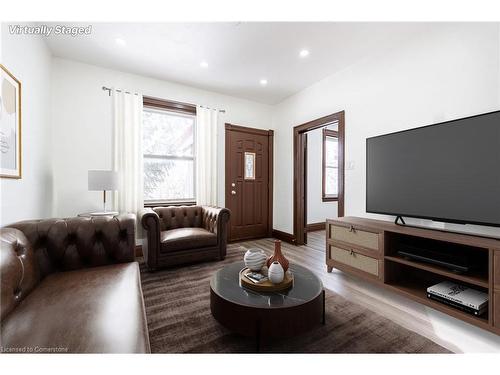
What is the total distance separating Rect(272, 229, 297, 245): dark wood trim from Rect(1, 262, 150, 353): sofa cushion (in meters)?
3.00

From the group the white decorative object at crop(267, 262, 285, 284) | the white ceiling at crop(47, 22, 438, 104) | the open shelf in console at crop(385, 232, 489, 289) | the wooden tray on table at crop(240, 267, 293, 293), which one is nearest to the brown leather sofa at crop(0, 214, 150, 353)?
the wooden tray on table at crop(240, 267, 293, 293)

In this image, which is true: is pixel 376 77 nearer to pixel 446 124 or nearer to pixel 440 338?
pixel 446 124

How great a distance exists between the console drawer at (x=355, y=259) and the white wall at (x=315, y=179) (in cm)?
254

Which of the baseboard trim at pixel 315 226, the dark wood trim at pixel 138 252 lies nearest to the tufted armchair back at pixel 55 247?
the dark wood trim at pixel 138 252

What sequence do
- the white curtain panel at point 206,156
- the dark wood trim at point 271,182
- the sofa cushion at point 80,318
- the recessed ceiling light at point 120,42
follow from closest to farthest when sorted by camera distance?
the sofa cushion at point 80,318, the recessed ceiling light at point 120,42, the white curtain panel at point 206,156, the dark wood trim at point 271,182

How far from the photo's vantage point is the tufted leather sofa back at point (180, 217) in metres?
3.30

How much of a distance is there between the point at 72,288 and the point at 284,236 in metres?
3.40

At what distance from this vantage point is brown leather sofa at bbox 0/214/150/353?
3.09 feet

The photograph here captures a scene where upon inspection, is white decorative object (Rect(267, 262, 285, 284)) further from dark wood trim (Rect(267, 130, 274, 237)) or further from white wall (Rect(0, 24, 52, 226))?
dark wood trim (Rect(267, 130, 274, 237))

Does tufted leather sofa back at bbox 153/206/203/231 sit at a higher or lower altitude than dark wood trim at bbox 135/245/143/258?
higher

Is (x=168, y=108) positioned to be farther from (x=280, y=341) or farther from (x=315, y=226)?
(x=315, y=226)

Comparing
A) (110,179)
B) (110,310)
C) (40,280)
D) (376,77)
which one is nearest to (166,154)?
→ (110,179)

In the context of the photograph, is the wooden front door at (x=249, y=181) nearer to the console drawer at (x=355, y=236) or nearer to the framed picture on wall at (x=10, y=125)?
the console drawer at (x=355, y=236)
